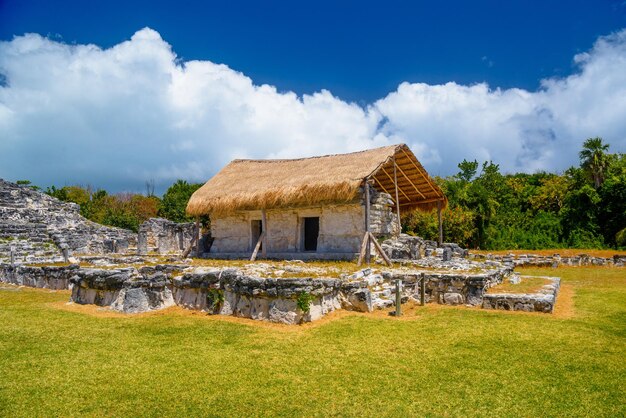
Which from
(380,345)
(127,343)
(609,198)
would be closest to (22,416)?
(127,343)

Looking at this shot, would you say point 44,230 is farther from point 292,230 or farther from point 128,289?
point 128,289

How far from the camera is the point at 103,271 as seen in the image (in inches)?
360

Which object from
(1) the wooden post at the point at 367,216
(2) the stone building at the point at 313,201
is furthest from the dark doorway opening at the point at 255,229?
(1) the wooden post at the point at 367,216

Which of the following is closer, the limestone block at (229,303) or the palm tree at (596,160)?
the limestone block at (229,303)

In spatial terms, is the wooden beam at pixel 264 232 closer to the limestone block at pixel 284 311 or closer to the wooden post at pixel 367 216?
the wooden post at pixel 367 216

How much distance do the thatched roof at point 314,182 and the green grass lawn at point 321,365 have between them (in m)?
5.93

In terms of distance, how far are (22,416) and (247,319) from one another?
417 centimetres

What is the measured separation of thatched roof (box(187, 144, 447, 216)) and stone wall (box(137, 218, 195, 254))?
24.7 feet

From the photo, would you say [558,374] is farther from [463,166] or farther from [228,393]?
[463,166]

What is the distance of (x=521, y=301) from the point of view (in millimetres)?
8312

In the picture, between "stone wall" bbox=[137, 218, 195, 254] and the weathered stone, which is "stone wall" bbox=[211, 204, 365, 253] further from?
"stone wall" bbox=[137, 218, 195, 254]

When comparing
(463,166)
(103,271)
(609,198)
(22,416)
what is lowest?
(22,416)

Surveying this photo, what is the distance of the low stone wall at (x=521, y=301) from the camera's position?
813cm

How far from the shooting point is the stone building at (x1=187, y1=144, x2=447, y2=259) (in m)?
13.5
